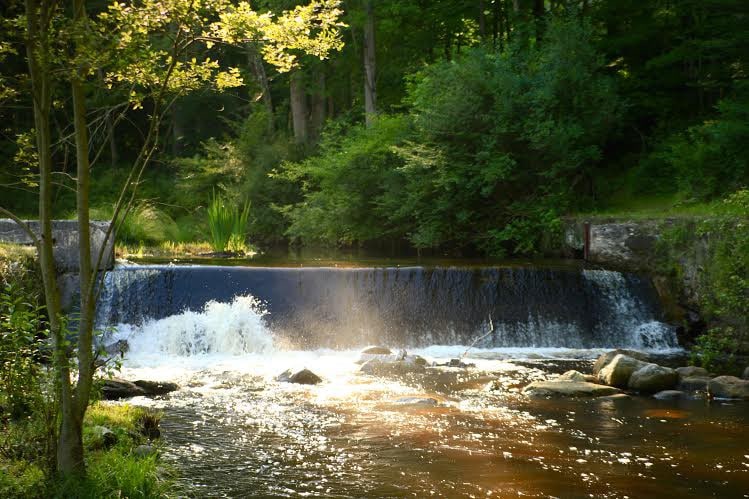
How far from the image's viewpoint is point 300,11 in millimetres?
4727

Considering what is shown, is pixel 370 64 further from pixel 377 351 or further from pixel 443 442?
pixel 443 442

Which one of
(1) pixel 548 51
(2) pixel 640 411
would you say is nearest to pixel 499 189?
(1) pixel 548 51

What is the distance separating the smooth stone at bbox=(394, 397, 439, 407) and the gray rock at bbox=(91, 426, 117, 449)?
2977mm

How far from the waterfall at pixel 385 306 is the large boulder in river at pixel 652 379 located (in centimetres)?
272

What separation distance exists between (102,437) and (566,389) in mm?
4654

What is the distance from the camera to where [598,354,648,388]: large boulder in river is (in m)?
8.44

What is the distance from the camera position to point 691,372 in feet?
28.5

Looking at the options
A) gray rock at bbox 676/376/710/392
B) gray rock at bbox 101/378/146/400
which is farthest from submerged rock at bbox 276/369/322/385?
gray rock at bbox 676/376/710/392

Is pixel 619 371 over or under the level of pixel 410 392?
over

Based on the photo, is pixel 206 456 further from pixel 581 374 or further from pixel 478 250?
pixel 478 250

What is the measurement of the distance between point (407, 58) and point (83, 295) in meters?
20.1

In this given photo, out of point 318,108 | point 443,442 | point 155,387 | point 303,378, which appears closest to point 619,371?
point 443,442

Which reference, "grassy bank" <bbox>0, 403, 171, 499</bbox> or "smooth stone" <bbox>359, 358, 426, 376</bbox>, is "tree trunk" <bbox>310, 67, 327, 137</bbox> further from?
"grassy bank" <bbox>0, 403, 171, 499</bbox>

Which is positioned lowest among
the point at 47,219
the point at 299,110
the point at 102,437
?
the point at 102,437
